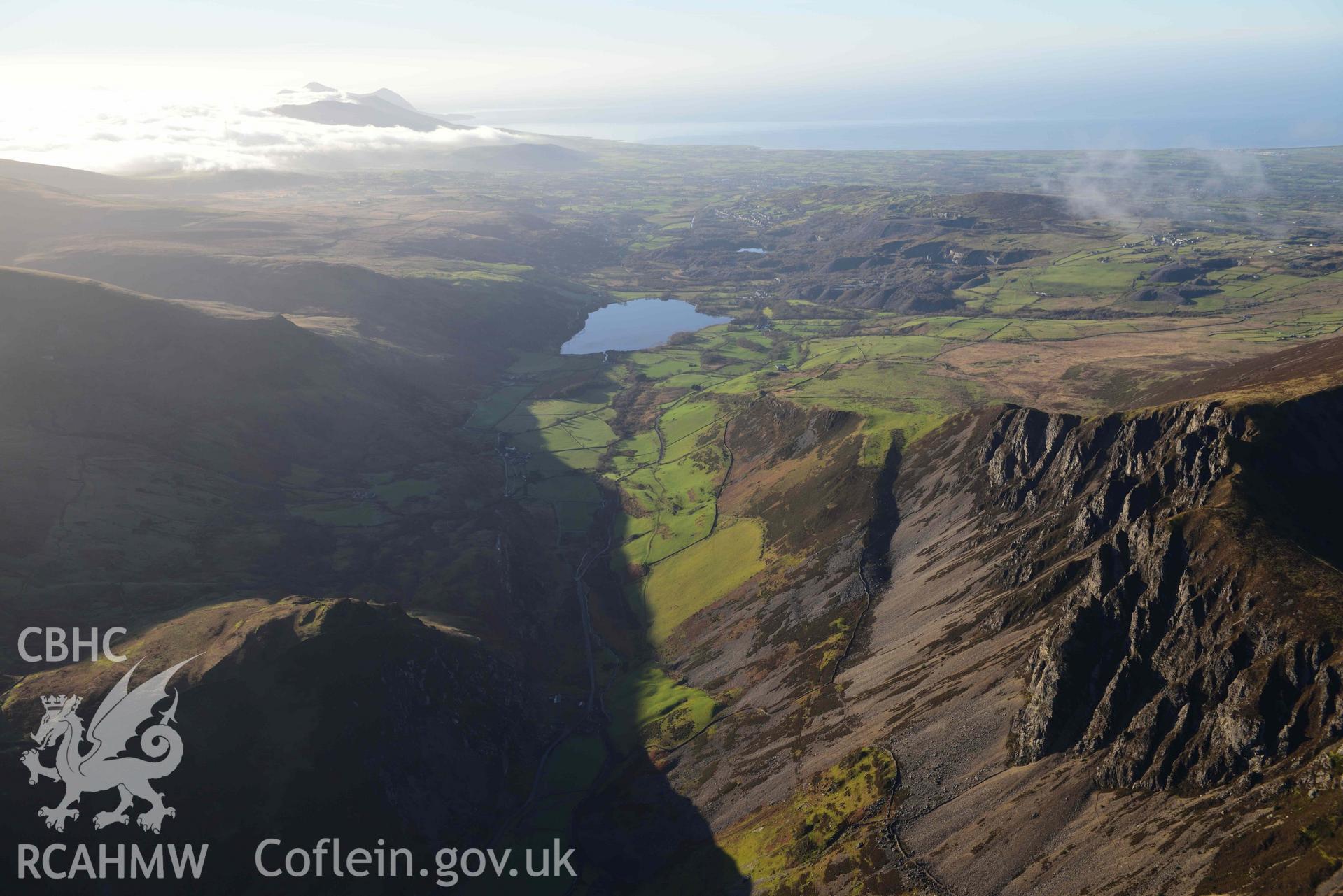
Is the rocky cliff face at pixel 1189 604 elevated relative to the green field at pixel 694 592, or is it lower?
elevated

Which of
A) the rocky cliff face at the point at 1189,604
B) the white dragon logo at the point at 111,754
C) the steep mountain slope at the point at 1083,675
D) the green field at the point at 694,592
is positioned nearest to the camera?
the steep mountain slope at the point at 1083,675

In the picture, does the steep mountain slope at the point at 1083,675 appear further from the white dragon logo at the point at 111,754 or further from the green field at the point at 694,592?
the white dragon logo at the point at 111,754

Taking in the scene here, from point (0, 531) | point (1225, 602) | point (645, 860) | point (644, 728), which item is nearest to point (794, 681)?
point (644, 728)

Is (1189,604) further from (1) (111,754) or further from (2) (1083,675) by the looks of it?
(1) (111,754)

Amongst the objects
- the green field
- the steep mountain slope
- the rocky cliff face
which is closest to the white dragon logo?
the steep mountain slope

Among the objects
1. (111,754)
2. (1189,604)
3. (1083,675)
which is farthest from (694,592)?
(111,754)

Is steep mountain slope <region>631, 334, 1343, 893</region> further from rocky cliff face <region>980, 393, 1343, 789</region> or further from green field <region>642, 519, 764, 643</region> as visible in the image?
green field <region>642, 519, 764, 643</region>

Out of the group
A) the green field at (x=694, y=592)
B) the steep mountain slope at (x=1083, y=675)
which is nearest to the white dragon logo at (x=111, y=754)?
the steep mountain slope at (x=1083, y=675)
